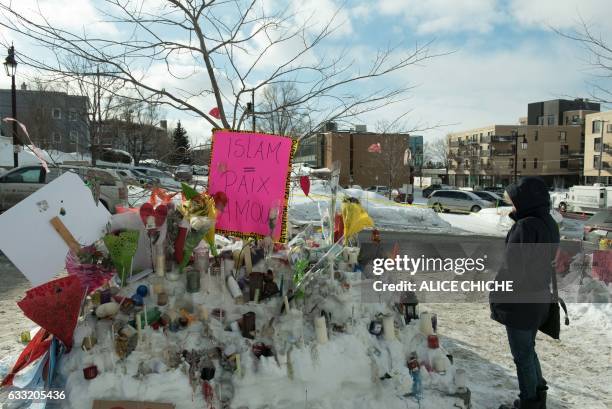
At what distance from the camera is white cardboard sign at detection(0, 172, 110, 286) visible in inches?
121

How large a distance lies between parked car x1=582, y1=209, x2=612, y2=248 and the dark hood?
7151 millimetres

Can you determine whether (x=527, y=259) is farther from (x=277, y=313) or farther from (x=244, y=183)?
(x=244, y=183)

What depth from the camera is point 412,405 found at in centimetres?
292

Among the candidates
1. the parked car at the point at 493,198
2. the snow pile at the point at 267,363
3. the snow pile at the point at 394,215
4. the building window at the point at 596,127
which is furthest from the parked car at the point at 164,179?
the building window at the point at 596,127

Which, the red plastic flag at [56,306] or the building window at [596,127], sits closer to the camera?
the red plastic flag at [56,306]

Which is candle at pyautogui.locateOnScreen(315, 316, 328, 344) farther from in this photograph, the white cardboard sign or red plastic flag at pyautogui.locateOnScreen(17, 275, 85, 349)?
the white cardboard sign

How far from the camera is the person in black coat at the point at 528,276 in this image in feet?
9.43

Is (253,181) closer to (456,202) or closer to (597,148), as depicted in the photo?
(456,202)

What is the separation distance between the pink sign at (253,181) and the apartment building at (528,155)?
5944 cm

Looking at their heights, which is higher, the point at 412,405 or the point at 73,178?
the point at 73,178

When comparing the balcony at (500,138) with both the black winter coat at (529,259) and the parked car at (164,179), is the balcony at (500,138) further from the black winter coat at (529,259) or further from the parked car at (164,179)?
the black winter coat at (529,259)

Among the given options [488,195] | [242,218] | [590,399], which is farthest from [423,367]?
[488,195]

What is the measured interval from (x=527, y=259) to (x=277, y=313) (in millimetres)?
1860

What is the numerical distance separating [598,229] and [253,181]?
9.35m
